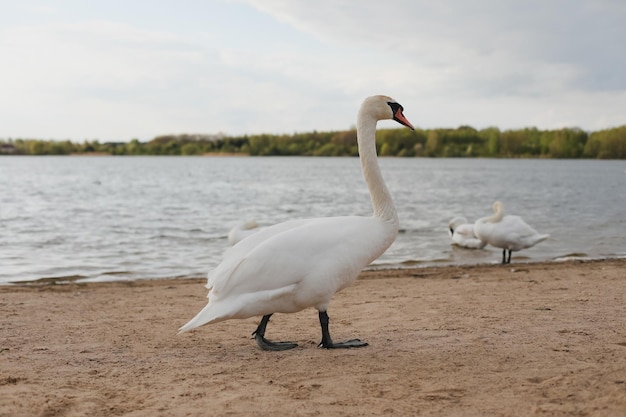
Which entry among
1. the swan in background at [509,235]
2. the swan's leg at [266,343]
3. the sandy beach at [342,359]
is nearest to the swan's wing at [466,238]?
the swan in background at [509,235]

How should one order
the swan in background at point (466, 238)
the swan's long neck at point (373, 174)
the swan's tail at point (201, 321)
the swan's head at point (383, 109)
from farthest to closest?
1. the swan in background at point (466, 238)
2. the swan's head at point (383, 109)
3. the swan's long neck at point (373, 174)
4. the swan's tail at point (201, 321)

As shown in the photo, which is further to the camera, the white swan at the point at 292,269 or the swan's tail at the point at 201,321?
the white swan at the point at 292,269

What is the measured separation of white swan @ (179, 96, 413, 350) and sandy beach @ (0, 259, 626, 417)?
37cm

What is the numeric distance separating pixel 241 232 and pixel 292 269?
9372 mm

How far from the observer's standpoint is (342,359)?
5090 millimetres

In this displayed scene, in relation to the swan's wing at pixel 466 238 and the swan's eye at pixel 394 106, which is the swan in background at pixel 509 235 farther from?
the swan's eye at pixel 394 106

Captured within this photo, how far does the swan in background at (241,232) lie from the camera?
14.3 meters

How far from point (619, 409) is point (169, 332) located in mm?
4090

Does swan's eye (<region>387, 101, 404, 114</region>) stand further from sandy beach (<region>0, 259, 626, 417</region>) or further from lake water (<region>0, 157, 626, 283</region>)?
lake water (<region>0, 157, 626, 283</region>)

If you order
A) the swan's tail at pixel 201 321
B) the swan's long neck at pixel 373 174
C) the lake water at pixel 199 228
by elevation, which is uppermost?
the swan's long neck at pixel 373 174

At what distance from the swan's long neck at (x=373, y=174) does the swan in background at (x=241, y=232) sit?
8210 mm

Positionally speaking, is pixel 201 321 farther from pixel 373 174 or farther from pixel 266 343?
pixel 373 174

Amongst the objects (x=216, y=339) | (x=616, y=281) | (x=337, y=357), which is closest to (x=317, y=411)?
(x=337, y=357)

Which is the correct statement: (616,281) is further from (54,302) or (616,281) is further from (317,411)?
(54,302)
